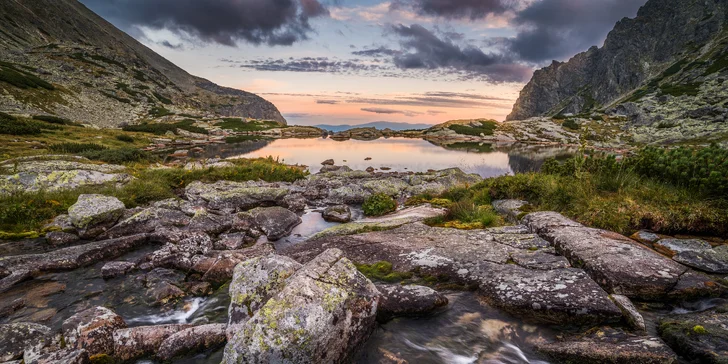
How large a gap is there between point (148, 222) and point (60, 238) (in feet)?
9.16

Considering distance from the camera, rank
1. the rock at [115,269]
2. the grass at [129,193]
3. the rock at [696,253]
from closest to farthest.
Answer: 1. the rock at [696,253]
2. the rock at [115,269]
3. the grass at [129,193]

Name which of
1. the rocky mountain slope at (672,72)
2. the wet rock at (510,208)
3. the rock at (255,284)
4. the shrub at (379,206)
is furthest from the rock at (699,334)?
the rocky mountain slope at (672,72)

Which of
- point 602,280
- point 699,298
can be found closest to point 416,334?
point 602,280

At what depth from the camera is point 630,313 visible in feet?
18.7

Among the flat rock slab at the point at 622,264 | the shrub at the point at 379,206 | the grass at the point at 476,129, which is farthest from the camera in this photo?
the grass at the point at 476,129

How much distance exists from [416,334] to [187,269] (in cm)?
759

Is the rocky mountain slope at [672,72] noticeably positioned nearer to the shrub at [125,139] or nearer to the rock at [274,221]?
the rock at [274,221]

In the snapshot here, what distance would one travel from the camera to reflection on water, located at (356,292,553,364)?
5672 millimetres

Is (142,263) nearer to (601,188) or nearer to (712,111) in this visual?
(601,188)

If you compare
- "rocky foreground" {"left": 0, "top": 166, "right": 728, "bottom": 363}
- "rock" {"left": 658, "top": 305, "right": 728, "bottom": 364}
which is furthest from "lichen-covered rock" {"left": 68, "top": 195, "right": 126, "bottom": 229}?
"rock" {"left": 658, "top": 305, "right": 728, "bottom": 364}

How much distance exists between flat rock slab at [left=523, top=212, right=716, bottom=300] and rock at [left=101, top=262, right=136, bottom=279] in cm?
1283

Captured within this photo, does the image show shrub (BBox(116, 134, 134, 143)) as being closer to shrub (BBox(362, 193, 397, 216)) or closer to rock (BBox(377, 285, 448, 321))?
shrub (BBox(362, 193, 397, 216))

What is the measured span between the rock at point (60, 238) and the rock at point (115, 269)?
402 cm

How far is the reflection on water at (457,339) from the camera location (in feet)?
18.6
